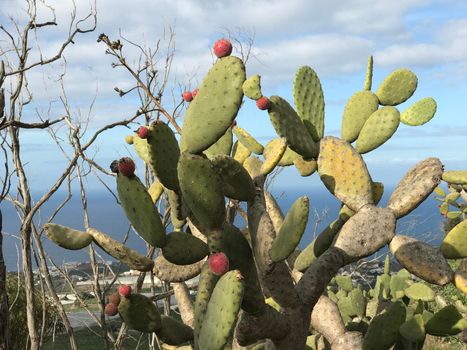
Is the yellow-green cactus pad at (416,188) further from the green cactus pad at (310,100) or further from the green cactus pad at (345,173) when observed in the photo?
the green cactus pad at (310,100)

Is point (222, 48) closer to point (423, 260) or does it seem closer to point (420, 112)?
point (423, 260)

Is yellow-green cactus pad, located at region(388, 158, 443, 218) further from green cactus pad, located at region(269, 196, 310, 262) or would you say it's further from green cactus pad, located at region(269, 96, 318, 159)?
green cactus pad, located at region(269, 196, 310, 262)

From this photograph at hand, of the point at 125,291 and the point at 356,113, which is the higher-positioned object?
the point at 356,113

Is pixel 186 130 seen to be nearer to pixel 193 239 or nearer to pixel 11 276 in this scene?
pixel 193 239

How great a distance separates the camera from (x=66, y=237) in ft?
7.64

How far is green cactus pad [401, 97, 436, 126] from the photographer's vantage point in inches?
120

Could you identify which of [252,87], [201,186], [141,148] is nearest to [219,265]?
[201,186]

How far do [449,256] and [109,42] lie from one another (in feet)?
7.71

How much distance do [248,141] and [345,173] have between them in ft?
1.89

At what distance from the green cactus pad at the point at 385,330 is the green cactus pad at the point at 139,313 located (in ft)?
3.43

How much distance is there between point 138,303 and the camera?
2238mm

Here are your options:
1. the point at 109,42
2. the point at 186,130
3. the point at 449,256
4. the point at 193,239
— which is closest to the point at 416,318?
the point at 449,256

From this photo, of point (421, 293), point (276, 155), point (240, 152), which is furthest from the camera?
point (421, 293)

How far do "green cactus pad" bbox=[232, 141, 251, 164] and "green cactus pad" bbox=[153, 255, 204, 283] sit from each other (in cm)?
65
